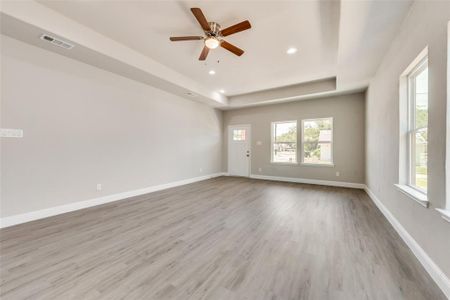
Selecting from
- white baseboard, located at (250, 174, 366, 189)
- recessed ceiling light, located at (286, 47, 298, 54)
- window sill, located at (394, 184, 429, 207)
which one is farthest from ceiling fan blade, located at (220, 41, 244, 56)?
white baseboard, located at (250, 174, 366, 189)

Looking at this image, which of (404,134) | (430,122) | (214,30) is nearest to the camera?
(430,122)

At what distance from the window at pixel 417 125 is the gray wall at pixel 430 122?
0.50ft

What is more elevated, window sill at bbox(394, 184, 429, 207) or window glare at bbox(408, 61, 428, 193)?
window glare at bbox(408, 61, 428, 193)

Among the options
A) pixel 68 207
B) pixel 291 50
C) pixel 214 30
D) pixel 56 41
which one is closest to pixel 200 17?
pixel 214 30

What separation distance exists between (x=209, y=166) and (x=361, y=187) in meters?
4.98

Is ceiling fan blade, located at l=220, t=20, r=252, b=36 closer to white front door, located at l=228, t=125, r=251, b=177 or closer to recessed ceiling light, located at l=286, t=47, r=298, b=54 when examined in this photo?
recessed ceiling light, located at l=286, t=47, r=298, b=54

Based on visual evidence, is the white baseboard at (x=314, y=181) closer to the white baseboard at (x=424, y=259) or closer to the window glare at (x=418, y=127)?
the white baseboard at (x=424, y=259)

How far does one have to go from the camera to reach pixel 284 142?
6.53 m

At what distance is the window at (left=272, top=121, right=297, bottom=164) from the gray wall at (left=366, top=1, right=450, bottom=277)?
322 cm

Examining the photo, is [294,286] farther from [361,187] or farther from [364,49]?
[361,187]

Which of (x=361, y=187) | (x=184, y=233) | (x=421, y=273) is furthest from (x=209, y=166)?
(x=421, y=273)

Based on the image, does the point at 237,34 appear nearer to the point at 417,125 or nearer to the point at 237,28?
the point at 237,28

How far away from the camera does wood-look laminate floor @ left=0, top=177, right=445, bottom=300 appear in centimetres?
148

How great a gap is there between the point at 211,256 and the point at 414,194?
2408 mm
